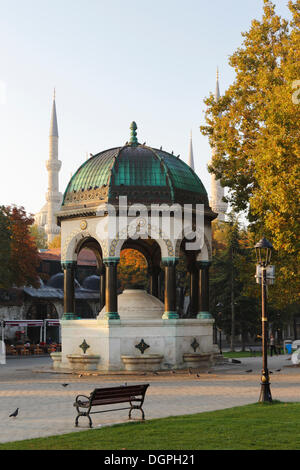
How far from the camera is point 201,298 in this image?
29.3 metres

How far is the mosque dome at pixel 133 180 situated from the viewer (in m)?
27.6

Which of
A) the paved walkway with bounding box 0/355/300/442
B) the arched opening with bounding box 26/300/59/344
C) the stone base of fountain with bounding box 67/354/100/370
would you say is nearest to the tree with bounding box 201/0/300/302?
the paved walkway with bounding box 0/355/300/442

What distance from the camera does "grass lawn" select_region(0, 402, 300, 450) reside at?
10039mm

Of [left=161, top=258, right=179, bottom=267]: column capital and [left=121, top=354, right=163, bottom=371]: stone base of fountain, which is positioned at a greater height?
[left=161, top=258, right=179, bottom=267]: column capital

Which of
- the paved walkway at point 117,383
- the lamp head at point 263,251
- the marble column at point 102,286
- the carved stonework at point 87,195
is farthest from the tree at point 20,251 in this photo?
the lamp head at point 263,251

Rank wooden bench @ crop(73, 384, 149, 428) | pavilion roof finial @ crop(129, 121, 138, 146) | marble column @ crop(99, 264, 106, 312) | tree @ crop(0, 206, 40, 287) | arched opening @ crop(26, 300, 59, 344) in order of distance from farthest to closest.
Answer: arched opening @ crop(26, 300, 59, 344) < tree @ crop(0, 206, 40, 287) < marble column @ crop(99, 264, 106, 312) < pavilion roof finial @ crop(129, 121, 138, 146) < wooden bench @ crop(73, 384, 149, 428)

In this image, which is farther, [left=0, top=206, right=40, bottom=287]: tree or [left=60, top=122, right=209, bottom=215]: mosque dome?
[left=0, top=206, right=40, bottom=287]: tree

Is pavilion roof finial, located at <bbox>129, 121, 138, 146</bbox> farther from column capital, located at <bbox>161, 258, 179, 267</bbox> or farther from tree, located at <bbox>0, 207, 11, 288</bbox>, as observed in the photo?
tree, located at <bbox>0, 207, 11, 288</bbox>

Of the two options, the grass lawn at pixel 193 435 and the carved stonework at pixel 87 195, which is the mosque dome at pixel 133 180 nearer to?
the carved stonework at pixel 87 195

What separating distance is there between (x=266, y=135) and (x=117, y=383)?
35.6ft

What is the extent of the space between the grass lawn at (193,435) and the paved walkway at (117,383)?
3.10ft
